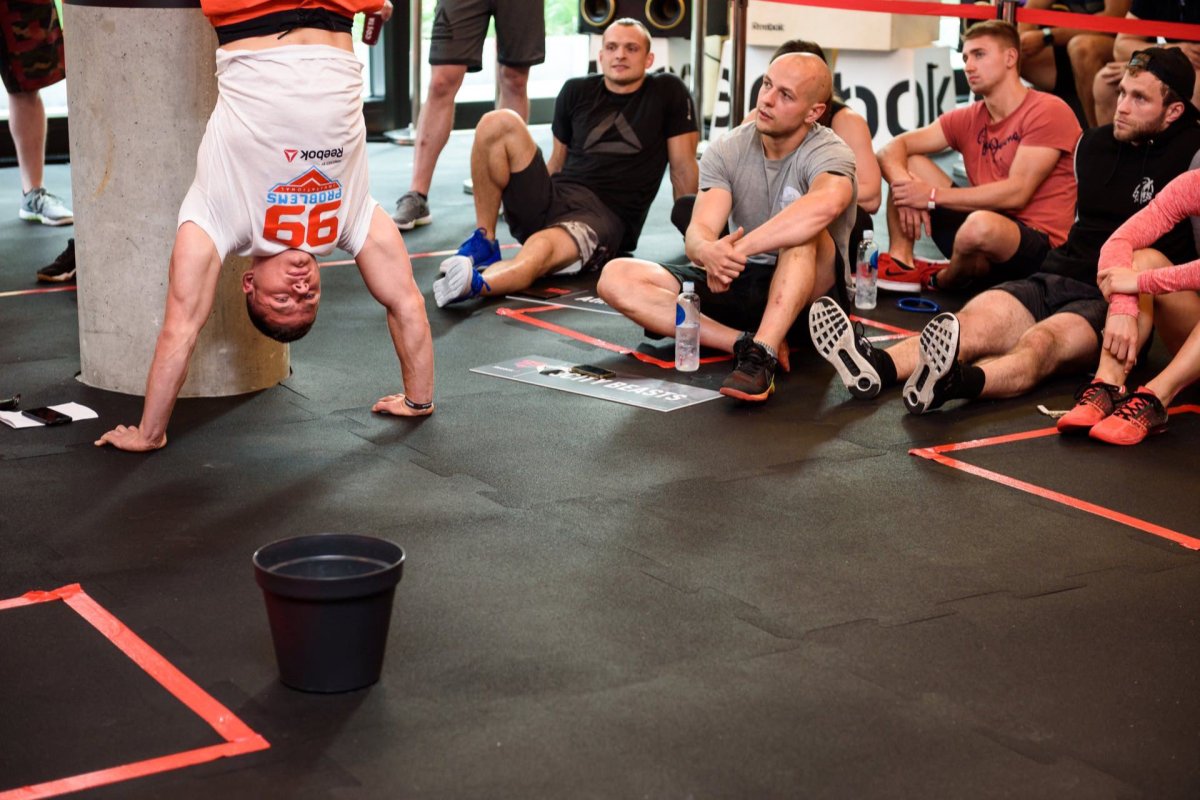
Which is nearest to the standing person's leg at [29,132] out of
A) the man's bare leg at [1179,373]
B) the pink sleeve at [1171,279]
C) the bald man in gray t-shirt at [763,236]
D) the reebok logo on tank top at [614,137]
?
the reebok logo on tank top at [614,137]

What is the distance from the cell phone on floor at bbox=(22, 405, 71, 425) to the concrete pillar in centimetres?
31

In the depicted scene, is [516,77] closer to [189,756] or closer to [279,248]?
[279,248]

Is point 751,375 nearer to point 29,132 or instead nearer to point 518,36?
point 518,36

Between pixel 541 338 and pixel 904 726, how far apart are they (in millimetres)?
2995

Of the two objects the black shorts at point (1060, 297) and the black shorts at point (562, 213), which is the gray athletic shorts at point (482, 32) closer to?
the black shorts at point (562, 213)

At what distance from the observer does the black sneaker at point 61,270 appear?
6.03 m

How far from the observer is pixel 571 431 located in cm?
430

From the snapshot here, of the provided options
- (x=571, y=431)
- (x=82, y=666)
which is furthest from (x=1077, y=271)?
(x=82, y=666)

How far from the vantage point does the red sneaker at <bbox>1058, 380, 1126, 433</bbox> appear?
4332mm

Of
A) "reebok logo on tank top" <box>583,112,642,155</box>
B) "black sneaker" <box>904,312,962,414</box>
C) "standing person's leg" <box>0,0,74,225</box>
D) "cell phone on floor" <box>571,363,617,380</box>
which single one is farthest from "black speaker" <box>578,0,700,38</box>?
"black sneaker" <box>904,312,962,414</box>

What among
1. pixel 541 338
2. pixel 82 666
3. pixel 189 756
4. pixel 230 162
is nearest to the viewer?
pixel 189 756

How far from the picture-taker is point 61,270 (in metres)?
6.06

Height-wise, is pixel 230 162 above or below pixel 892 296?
above

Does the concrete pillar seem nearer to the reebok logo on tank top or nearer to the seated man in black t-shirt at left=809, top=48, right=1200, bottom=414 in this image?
the seated man in black t-shirt at left=809, top=48, right=1200, bottom=414
